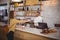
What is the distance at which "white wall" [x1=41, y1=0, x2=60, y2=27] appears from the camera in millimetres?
1559

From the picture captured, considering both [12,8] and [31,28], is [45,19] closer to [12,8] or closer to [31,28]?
[31,28]

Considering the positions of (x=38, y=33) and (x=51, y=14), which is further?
(x=38, y=33)

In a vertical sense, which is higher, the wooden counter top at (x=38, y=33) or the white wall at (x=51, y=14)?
the white wall at (x=51, y=14)

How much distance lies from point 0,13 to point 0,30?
10.4 inches

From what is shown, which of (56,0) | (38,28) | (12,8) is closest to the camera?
(56,0)

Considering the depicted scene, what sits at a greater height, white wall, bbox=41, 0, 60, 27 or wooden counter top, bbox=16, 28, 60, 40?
white wall, bbox=41, 0, 60, 27

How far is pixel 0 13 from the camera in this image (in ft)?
7.39

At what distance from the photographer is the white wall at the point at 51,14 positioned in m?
1.56

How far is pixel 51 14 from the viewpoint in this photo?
5.19 ft

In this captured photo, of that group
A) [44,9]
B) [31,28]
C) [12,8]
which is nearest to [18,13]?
[12,8]

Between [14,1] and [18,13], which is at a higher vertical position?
[14,1]

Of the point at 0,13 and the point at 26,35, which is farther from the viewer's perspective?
the point at 0,13

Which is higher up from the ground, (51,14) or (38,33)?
(51,14)

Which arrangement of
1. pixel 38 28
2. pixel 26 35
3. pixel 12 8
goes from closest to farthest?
pixel 38 28 → pixel 26 35 → pixel 12 8
